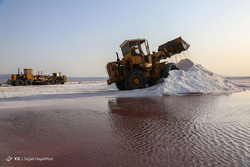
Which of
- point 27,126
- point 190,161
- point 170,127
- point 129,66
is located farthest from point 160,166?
point 129,66

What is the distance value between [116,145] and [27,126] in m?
2.36

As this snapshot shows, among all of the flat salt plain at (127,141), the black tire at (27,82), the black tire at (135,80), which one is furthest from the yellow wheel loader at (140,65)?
the black tire at (27,82)

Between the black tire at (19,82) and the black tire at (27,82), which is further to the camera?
the black tire at (27,82)

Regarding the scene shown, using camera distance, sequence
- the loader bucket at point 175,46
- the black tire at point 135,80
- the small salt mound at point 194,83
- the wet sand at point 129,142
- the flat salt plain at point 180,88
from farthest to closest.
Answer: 1. the loader bucket at point 175,46
2. the black tire at point 135,80
3. the small salt mound at point 194,83
4. the flat salt plain at point 180,88
5. the wet sand at point 129,142

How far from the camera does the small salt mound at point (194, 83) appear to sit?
11.2 m

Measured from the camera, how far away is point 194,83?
12008 millimetres

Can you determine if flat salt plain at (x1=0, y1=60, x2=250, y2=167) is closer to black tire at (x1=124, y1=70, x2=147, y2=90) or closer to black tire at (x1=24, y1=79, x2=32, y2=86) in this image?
black tire at (x1=124, y1=70, x2=147, y2=90)

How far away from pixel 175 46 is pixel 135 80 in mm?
3804

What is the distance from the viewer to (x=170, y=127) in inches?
159

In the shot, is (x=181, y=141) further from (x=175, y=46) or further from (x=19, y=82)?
(x=19, y=82)

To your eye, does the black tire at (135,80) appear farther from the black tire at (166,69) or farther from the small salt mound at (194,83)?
the small salt mound at (194,83)

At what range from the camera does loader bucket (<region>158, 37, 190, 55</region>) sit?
1350cm

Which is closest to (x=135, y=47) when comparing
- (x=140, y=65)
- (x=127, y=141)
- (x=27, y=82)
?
(x=140, y=65)

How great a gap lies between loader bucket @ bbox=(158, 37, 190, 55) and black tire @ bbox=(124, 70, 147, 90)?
8.80ft
